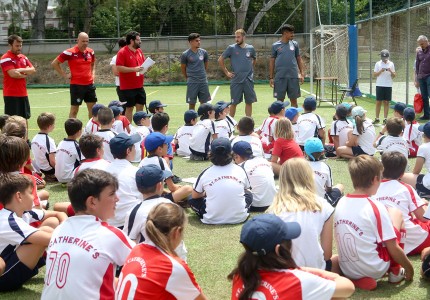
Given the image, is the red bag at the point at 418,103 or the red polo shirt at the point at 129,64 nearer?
the red polo shirt at the point at 129,64

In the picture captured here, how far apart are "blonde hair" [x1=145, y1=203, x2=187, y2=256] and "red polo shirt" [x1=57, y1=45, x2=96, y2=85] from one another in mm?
9604

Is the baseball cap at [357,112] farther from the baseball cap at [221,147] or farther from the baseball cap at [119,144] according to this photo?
the baseball cap at [119,144]

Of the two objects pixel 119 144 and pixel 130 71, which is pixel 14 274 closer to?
pixel 119 144

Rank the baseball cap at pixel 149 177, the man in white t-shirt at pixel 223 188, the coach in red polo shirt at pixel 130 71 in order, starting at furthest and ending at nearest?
the coach in red polo shirt at pixel 130 71, the man in white t-shirt at pixel 223 188, the baseball cap at pixel 149 177

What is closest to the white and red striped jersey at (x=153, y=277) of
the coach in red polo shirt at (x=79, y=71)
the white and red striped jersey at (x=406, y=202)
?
the white and red striped jersey at (x=406, y=202)

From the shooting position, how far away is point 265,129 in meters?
10.1

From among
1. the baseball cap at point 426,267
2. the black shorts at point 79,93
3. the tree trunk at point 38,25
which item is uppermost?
the tree trunk at point 38,25

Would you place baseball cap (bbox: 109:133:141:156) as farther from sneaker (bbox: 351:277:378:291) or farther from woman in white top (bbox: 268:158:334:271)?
sneaker (bbox: 351:277:378:291)

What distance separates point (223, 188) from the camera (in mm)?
6535

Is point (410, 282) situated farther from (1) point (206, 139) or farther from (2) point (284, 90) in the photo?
(2) point (284, 90)

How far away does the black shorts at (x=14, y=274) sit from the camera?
4703 mm

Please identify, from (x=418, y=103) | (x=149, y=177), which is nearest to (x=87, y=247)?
(x=149, y=177)

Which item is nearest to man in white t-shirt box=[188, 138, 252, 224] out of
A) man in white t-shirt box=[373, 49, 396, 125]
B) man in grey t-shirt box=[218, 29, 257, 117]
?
man in grey t-shirt box=[218, 29, 257, 117]

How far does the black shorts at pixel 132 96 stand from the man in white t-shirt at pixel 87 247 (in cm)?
869
